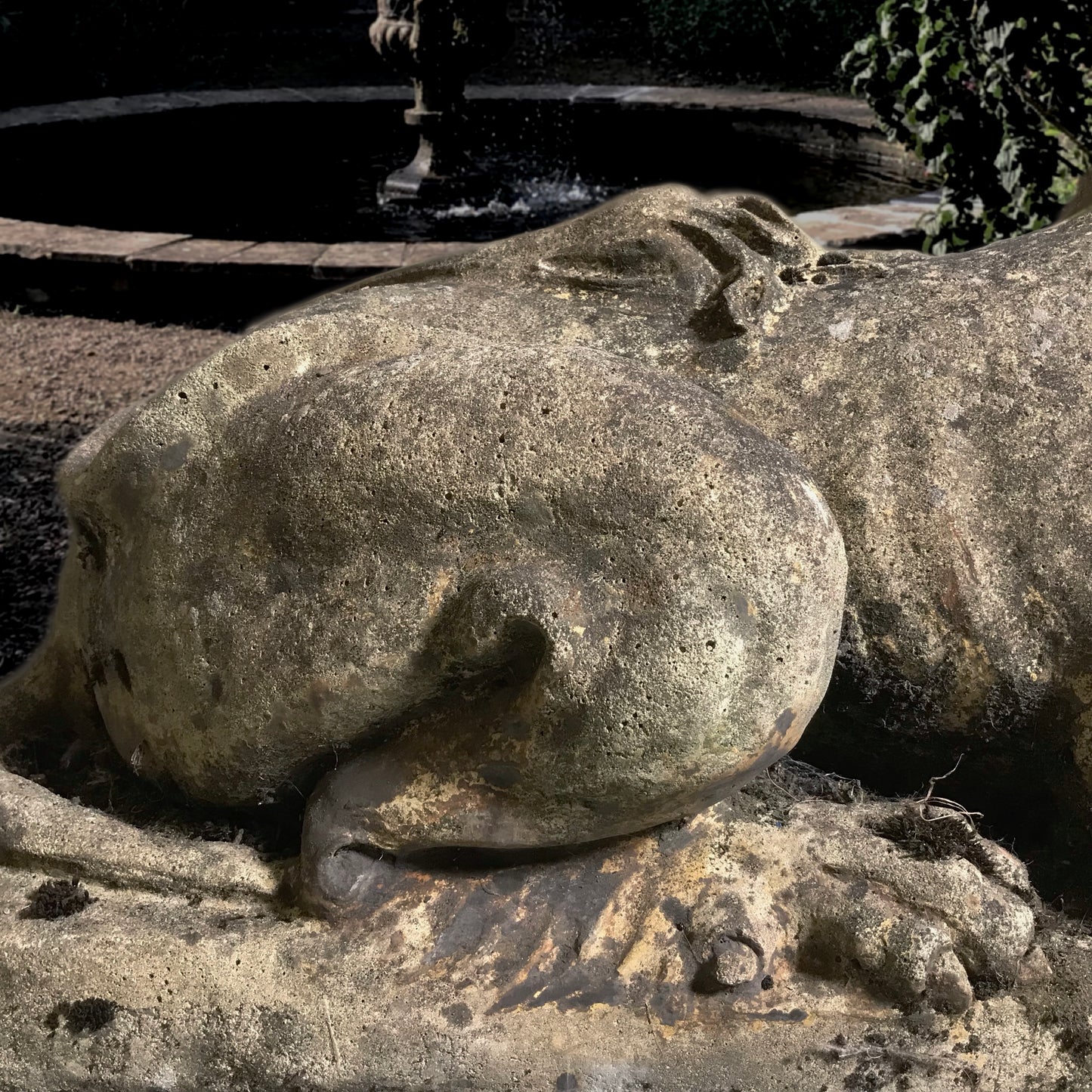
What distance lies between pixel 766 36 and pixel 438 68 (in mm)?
7785

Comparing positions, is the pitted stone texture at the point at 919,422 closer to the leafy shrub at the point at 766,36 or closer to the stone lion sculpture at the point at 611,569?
the stone lion sculpture at the point at 611,569

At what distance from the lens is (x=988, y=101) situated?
16.6 ft

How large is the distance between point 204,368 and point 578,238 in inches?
27.5

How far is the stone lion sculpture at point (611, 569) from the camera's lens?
162cm

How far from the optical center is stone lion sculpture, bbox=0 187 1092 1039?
1.62 metres

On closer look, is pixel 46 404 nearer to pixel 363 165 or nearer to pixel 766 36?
pixel 363 165

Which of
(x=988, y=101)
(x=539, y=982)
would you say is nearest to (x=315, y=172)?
(x=988, y=101)

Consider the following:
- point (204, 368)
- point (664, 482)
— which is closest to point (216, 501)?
point (204, 368)

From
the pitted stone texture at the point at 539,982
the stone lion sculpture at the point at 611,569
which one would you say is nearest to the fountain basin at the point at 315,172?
the stone lion sculpture at the point at 611,569

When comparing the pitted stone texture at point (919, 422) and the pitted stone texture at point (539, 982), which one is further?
the pitted stone texture at point (919, 422)

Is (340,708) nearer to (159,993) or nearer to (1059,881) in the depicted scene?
(159,993)

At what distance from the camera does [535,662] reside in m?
1.64

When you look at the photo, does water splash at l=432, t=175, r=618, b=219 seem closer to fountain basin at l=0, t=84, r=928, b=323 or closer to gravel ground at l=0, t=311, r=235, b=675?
fountain basin at l=0, t=84, r=928, b=323

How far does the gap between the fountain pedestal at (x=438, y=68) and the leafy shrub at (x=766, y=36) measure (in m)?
6.57
